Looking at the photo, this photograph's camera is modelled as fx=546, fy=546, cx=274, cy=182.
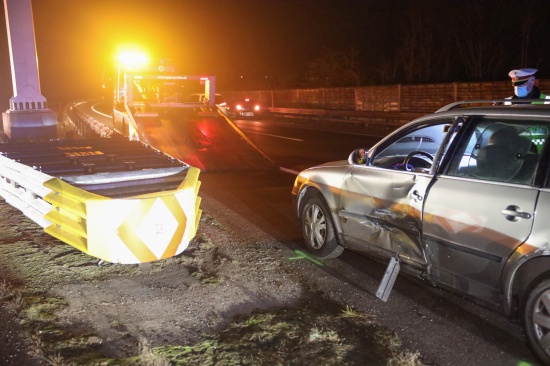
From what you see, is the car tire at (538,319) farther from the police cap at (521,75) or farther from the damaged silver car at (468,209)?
the police cap at (521,75)

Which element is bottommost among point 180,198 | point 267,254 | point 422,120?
point 267,254

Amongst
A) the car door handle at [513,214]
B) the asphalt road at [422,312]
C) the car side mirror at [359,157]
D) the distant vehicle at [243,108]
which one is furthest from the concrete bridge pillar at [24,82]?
the car door handle at [513,214]

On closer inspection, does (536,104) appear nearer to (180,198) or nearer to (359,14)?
→ (180,198)

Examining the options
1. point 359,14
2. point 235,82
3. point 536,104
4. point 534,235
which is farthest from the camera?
point 235,82

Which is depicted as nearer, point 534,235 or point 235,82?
point 534,235

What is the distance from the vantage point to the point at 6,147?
936 centimetres

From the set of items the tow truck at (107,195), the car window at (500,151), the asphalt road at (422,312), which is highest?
the car window at (500,151)

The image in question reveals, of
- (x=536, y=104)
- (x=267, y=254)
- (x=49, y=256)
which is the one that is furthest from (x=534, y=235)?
(x=49, y=256)

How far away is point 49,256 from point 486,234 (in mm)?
4732

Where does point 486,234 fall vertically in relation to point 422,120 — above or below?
below

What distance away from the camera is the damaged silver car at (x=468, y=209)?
12.0 feet

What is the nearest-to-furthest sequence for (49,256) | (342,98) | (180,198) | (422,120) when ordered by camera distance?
(422,120) < (180,198) < (49,256) < (342,98)

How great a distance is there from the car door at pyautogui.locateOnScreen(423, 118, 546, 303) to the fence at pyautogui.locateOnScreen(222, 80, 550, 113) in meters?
19.1

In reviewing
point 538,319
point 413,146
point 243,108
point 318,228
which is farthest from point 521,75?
point 243,108
